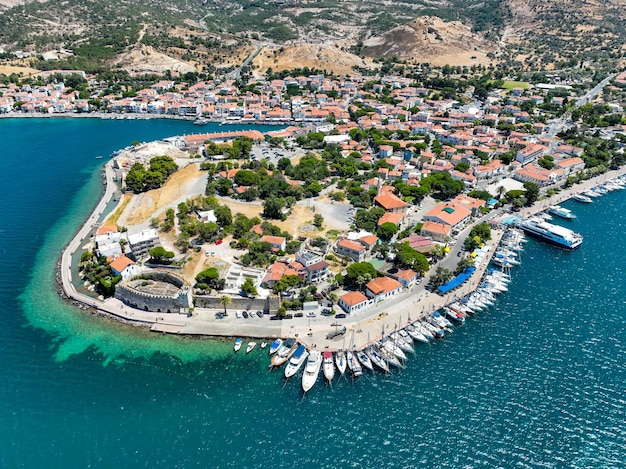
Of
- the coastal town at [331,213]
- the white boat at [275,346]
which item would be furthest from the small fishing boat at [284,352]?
the white boat at [275,346]

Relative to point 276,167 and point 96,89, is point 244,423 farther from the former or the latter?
point 96,89

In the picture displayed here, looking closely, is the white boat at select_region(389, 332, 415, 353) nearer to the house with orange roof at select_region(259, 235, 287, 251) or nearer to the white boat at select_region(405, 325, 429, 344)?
the white boat at select_region(405, 325, 429, 344)

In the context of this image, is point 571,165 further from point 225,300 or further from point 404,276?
point 225,300

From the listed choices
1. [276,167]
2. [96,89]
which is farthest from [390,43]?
[276,167]

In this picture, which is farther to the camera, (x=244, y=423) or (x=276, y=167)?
(x=276, y=167)

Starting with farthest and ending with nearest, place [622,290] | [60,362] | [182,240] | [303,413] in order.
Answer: [182,240] → [622,290] → [60,362] → [303,413]

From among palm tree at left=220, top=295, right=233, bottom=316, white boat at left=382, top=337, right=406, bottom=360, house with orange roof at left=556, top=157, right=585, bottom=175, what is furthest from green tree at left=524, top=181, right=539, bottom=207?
palm tree at left=220, top=295, right=233, bottom=316

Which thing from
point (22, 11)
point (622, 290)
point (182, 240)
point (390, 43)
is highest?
point (22, 11)
